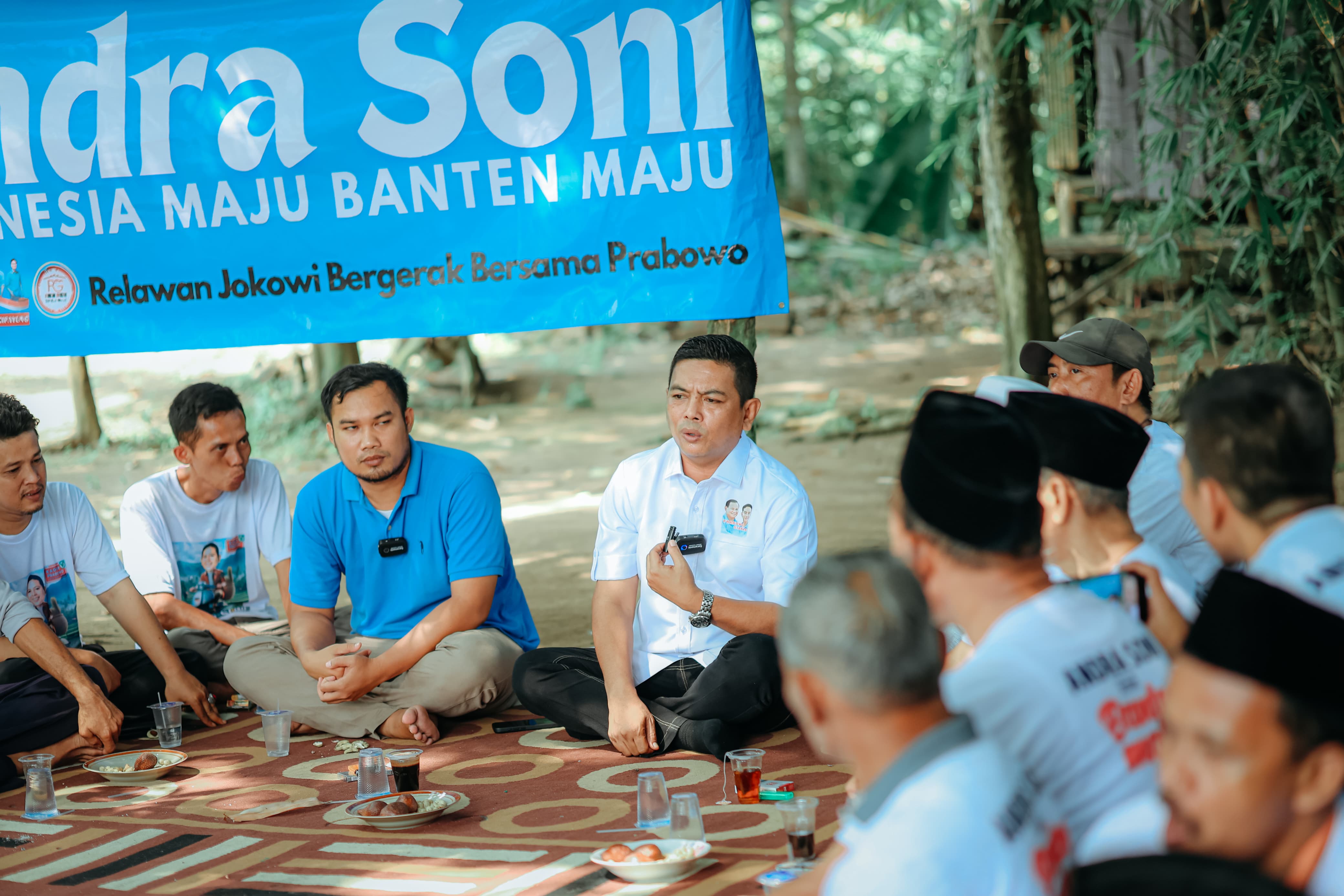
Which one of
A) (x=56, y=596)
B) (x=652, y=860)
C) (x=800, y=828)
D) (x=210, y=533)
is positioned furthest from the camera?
(x=210, y=533)

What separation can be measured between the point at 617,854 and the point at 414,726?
155cm


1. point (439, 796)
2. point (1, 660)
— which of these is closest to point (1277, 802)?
point (439, 796)

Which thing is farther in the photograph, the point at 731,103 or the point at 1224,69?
the point at 1224,69

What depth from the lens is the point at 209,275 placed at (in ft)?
16.6

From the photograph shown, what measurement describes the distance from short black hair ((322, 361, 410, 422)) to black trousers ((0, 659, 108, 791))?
1.28 m

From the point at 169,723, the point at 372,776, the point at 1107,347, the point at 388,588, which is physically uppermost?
the point at 1107,347

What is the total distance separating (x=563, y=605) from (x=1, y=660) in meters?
2.66

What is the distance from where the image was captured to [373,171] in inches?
191

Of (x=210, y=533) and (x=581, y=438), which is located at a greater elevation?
(x=581, y=438)

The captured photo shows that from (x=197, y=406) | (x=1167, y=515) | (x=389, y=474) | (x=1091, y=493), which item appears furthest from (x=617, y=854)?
(x=197, y=406)

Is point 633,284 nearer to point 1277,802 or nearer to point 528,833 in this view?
point 528,833

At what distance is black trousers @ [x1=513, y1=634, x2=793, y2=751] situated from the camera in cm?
384

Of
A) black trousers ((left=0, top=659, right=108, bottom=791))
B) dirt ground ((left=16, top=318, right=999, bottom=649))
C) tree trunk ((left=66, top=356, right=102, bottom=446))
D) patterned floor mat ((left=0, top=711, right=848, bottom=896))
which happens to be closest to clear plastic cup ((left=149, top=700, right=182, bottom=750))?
patterned floor mat ((left=0, top=711, right=848, bottom=896))

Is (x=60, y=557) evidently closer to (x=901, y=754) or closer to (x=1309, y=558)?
(x=901, y=754)
